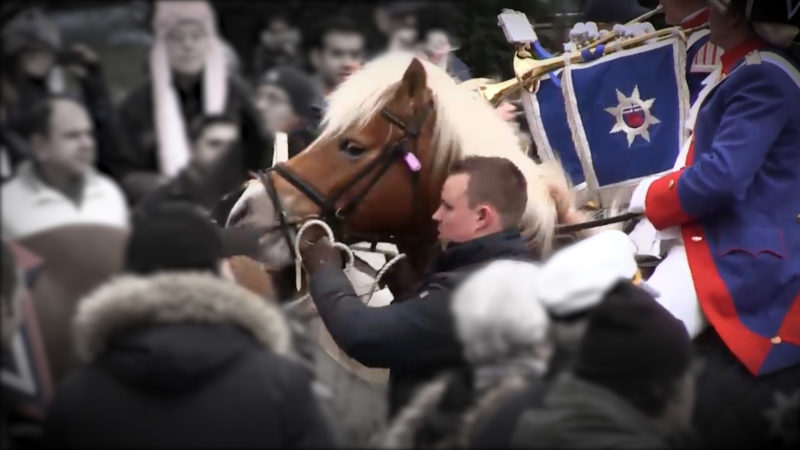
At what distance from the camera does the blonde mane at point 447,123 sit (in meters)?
5.03

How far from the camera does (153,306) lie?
11.7 ft

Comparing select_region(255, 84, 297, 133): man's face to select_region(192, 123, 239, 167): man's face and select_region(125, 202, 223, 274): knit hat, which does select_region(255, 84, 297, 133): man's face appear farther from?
select_region(125, 202, 223, 274): knit hat

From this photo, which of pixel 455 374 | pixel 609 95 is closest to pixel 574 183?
pixel 609 95

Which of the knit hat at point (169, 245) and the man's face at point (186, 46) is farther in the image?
the man's face at point (186, 46)

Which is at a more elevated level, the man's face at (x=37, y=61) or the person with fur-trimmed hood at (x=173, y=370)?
the man's face at (x=37, y=61)

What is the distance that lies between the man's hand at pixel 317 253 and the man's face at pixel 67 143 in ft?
3.89

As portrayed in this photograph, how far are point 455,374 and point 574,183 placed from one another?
A: 2.01 m

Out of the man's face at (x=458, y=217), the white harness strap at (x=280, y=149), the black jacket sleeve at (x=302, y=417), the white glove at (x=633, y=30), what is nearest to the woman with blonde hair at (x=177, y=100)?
the black jacket sleeve at (x=302, y=417)

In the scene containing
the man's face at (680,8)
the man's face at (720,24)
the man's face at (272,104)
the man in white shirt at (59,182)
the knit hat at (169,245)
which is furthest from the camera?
the man's face at (680,8)

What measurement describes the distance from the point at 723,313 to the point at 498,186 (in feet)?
2.74

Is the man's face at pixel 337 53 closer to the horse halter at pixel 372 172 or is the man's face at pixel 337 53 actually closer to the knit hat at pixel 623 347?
the horse halter at pixel 372 172

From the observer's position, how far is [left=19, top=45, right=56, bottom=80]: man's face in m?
3.81

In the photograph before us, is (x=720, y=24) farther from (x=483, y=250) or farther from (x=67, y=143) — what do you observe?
(x=67, y=143)

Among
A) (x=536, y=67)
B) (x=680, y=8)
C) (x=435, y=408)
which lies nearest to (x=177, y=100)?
(x=435, y=408)
